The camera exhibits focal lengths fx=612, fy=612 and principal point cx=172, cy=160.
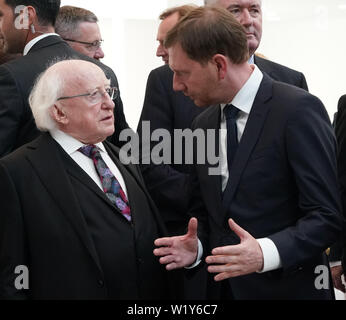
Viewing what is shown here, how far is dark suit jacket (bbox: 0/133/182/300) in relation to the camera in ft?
6.27

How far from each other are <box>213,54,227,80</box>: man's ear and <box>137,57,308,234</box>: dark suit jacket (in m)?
0.58

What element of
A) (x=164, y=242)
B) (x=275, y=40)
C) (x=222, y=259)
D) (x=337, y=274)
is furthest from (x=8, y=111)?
(x=275, y=40)

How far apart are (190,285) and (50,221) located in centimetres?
70

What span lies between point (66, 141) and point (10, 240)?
1.31ft

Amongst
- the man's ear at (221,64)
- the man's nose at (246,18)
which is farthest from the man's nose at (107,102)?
the man's nose at (246,18)

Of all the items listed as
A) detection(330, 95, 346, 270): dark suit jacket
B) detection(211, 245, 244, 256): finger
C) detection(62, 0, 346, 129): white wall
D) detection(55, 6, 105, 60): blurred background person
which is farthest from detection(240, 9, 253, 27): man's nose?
detection(62, 0, 346, 129): white wall

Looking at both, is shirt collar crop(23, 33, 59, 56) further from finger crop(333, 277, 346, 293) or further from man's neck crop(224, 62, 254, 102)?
finger crop(333, 277, 346, 293)

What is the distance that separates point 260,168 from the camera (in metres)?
1.85

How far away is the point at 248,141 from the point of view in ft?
6.18

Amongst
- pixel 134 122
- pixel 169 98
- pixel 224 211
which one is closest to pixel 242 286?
pixel 224 211

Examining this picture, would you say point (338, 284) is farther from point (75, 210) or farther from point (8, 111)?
point (8, 111)

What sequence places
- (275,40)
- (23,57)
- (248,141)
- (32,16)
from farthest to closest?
(275,40) < (32,16) < (23,57) < (248,141)

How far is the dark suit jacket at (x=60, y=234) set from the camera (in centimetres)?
191
